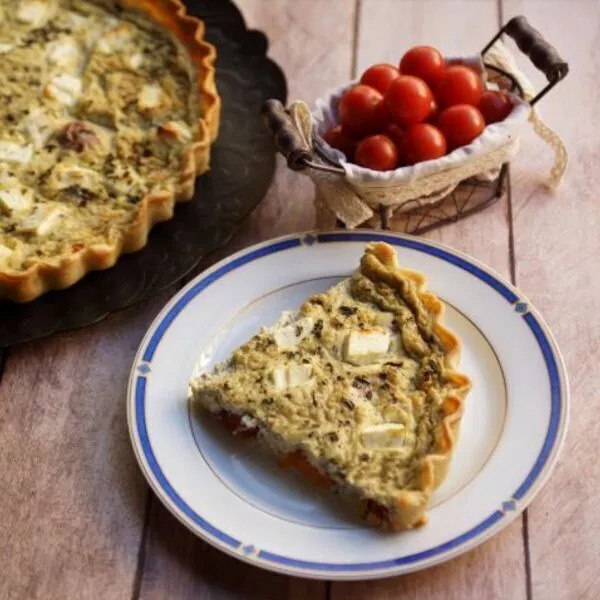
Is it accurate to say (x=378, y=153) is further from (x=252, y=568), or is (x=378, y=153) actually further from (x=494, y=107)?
(x=252, y=568)

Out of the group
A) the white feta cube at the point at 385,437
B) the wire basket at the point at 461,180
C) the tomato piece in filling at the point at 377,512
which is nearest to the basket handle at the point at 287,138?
the wire basket at the point at 461,180

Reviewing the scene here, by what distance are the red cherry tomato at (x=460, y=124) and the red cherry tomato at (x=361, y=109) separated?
0.54 feet

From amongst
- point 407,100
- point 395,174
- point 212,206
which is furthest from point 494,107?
point 212,206

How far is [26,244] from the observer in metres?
2.53

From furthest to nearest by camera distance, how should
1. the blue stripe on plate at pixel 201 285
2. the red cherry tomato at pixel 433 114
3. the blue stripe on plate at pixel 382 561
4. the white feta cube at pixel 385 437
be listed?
the red cherry tomato at pixel 433 114 → the blue stripe on plate at pixel 201 285 → the white feta cube at pixel 385 437 → the blue stripe on plate at pixel 382 561

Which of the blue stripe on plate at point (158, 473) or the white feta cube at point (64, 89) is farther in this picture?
the white feta cube at point (64, 89)

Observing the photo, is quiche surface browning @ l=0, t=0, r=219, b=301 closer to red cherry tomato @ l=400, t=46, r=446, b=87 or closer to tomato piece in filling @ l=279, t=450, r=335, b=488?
red cherry tomato @ l=400, t=46, r=446, b=87

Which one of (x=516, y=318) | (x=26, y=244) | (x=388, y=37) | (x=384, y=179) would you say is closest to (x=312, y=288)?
(x=384, y=179)

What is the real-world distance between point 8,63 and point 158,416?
120cm

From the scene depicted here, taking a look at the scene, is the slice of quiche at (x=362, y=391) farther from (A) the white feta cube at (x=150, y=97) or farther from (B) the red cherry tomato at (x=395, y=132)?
(A) the white feta cube at (x=150, y=97)

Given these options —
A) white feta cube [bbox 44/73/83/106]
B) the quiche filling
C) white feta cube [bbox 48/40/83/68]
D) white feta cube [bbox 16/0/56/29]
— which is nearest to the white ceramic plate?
the quiche filling

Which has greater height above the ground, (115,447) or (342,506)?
(342,506)

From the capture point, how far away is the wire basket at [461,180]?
247 centimetres

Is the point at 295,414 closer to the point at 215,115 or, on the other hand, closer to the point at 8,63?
the point at 215,115
